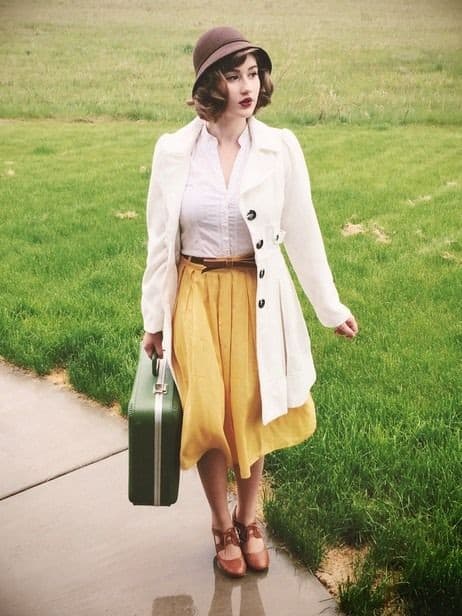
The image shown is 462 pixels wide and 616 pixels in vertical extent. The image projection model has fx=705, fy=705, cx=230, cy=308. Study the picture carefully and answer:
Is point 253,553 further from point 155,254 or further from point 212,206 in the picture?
point 212,206

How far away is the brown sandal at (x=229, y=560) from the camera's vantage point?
2.71 m

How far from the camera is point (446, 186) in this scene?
7953 mm

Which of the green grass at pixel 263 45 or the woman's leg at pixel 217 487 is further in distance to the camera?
the green grass at pixel 263 45

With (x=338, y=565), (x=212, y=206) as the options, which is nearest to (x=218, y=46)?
(x=212, y=206)

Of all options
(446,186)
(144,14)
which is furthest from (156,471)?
(144,14)

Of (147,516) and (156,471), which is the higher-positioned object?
(156,471)

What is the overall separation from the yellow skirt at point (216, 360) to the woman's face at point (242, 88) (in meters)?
0.53

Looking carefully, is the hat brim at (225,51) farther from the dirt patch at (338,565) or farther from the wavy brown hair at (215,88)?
the dirt patch at (338,565)

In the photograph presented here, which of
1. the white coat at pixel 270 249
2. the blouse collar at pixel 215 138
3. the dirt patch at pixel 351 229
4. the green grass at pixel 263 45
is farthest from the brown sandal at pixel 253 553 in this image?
the green grass at pixel 263 45

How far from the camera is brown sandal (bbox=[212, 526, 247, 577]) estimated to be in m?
2.71

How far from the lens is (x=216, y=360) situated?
2.45 m

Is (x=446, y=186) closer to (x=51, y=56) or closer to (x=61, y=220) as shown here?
(x=61, y=220)

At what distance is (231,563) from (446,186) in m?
6.23

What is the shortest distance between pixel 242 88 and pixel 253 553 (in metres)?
1.74
